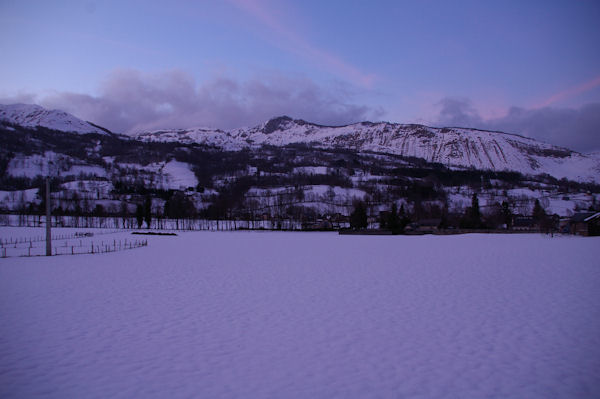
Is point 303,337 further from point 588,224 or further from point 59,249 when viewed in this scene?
point 588,224

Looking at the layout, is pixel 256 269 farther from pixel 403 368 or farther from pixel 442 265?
pixel 403 368

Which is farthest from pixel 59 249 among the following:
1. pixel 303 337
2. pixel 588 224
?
pixel 588 224

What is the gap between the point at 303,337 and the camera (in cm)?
1028

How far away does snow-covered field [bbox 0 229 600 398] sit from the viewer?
24.3ft

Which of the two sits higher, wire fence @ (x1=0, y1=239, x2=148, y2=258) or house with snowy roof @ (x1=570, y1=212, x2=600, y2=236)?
house with snowy roof @ (x1=570, y1=212, x2=600, y2=236)

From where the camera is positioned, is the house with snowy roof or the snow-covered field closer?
the snow-covered field

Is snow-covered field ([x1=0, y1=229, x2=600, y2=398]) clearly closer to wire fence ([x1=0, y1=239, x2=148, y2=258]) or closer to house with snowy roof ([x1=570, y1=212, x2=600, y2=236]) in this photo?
wire fence ([x1=0, y1=239, x2=148, y2=258])

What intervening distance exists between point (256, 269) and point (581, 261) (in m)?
23.5

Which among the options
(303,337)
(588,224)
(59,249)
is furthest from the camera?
(588,224)

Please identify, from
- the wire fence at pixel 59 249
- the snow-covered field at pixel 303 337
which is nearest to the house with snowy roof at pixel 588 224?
the snow-covered field at pixel 303 337

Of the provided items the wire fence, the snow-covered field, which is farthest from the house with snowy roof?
the wire fence

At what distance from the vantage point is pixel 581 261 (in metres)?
26.6

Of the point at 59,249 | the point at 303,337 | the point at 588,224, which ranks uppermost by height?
the point at 588,224

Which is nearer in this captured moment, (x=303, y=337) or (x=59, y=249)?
(x=303, y=337)
